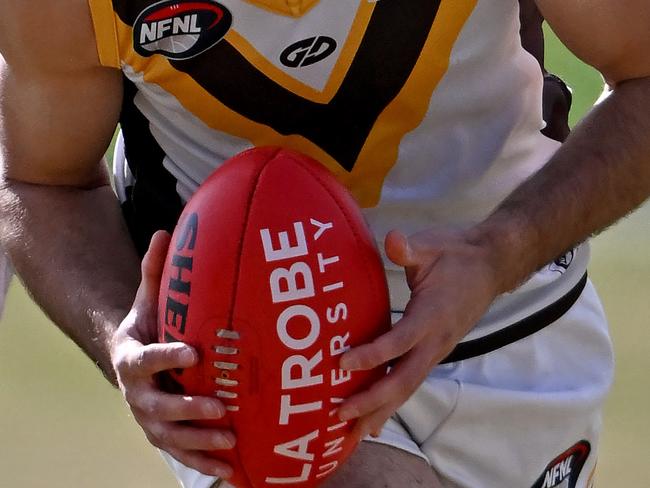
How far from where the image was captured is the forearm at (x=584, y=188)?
174 cm

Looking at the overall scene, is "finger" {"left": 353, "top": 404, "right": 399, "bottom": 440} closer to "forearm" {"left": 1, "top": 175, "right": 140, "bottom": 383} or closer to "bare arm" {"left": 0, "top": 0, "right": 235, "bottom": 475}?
"bare arm" {"left": 0, "top": 0, "right": 235, "bottom": 475}

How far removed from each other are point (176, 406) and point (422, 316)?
1.03ft

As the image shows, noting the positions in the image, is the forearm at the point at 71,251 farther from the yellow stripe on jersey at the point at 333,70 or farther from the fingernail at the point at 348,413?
the fingernail at the point at 348,413

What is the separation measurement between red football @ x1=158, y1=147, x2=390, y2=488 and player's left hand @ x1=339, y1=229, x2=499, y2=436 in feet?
0.12

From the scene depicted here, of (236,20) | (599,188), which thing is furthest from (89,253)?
(599,188)

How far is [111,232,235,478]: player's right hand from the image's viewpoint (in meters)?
1.49

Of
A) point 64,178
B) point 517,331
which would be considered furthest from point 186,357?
point 517,331

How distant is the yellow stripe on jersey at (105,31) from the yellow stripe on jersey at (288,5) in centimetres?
22

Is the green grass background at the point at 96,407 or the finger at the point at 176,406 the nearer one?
the finger at the point at 176,406

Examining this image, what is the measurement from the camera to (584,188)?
5.99ft

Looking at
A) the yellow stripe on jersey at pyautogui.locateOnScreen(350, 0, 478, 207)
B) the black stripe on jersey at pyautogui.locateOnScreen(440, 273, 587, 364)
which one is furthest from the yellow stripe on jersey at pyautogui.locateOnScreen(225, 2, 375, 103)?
the black stripe on jersey at pyautogui.locateOnScreen(440, 273, 587, 364)

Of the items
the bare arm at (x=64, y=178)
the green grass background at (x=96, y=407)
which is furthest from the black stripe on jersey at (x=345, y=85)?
the green grass background at (x=96, y=407)

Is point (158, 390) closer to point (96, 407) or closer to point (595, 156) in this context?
point (595, 156)

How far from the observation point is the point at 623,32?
182 centimetres
